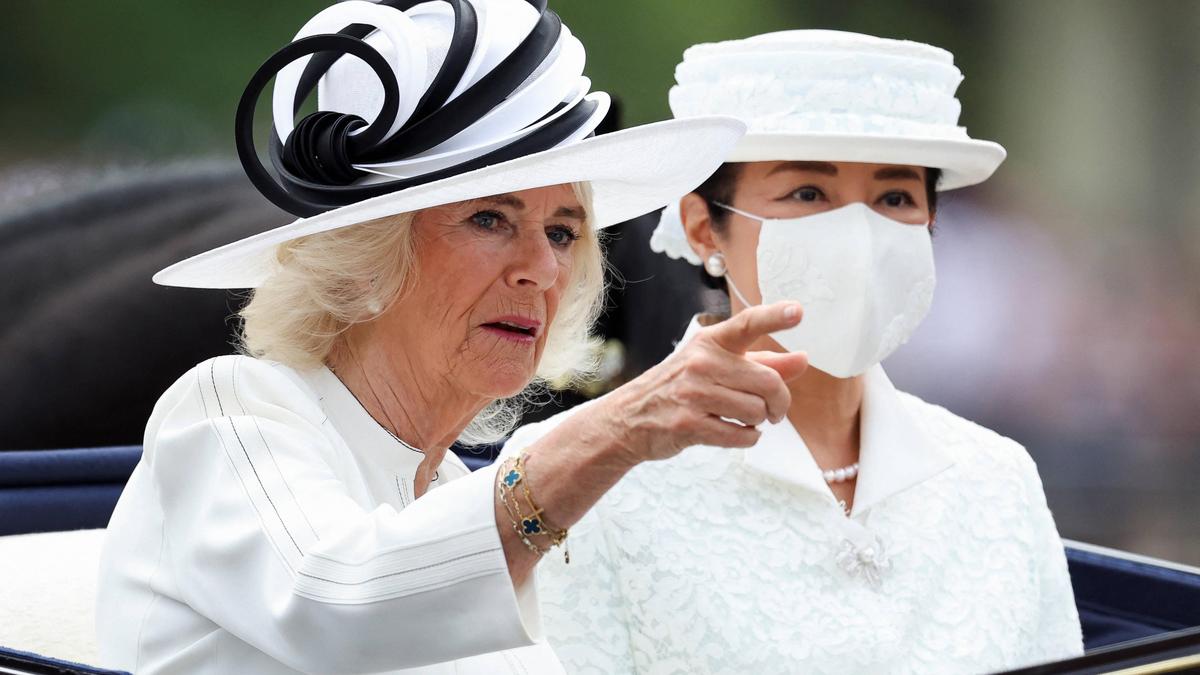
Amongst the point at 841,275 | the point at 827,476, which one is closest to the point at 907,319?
the point at 841,275

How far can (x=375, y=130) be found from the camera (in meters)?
1.17

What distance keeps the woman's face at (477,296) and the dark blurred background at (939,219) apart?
1.57 m

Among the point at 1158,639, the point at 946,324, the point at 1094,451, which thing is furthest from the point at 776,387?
the point at 1094,451

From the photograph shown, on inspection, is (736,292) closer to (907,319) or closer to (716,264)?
(716,264)

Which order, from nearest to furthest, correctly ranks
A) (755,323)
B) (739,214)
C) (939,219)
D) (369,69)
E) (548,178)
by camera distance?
1. (755,323)
2. (548,178)
3. (369,69)
4. (739,214)
5. (939,219)

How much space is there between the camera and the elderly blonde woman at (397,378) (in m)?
0.91

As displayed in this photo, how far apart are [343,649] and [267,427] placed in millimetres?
194

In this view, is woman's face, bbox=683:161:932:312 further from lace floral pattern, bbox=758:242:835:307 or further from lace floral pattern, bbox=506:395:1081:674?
lace floral pattern, bbox=506:395:1081:674

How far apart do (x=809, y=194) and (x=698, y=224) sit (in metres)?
0.15

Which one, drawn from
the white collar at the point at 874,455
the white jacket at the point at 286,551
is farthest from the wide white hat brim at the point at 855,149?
the white jacket at the point at 286,551

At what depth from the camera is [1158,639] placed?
3.03 ft

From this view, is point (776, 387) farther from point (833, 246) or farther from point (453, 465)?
point (833, 246)

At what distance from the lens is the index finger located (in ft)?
2.79

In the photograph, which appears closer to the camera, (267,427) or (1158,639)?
(1158,639)
